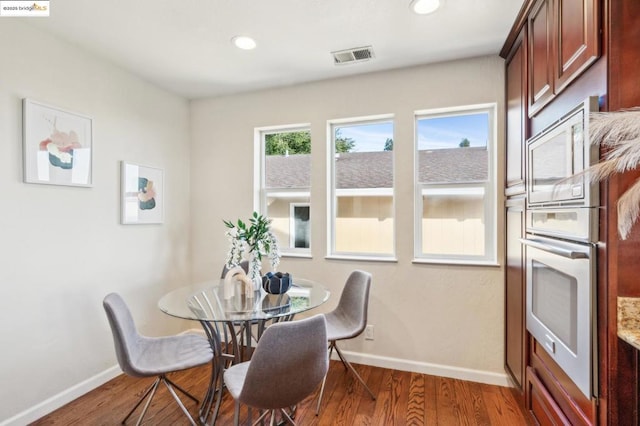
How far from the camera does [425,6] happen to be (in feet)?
6.27

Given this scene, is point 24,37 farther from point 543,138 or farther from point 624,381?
point 624,381

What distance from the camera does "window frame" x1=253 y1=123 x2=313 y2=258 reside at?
3.15 meters

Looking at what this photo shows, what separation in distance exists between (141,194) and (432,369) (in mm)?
2999

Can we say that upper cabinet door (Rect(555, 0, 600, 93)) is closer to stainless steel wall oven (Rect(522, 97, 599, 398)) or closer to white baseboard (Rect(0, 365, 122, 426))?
stainless steel wall oven (Rect(522, 97, 599, 398))

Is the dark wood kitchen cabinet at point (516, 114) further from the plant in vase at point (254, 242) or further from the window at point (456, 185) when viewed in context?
the plant in vase at point (254, 242)

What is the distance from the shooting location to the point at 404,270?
2.73 m

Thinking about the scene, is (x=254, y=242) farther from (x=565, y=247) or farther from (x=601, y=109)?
(x=601, y=109)

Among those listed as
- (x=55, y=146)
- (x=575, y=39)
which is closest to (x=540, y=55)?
(x=575, y=39)

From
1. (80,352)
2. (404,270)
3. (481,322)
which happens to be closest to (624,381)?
(481,322)

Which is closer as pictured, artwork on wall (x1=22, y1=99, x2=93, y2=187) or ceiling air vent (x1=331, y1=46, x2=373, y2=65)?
artwork on wall (x1=22, y1=99, x2=93, y2=187)

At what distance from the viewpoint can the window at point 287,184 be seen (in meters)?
3.17

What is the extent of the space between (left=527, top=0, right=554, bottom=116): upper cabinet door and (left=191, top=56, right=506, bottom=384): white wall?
67cm

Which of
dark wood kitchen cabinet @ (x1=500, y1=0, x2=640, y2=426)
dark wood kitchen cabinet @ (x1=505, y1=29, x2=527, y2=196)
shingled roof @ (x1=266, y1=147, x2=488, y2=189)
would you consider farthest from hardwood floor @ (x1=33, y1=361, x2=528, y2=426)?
shingled roof @ (x1=266, y1=147, x2=488, y2=189)

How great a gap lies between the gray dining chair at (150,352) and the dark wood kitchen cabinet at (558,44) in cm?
243
